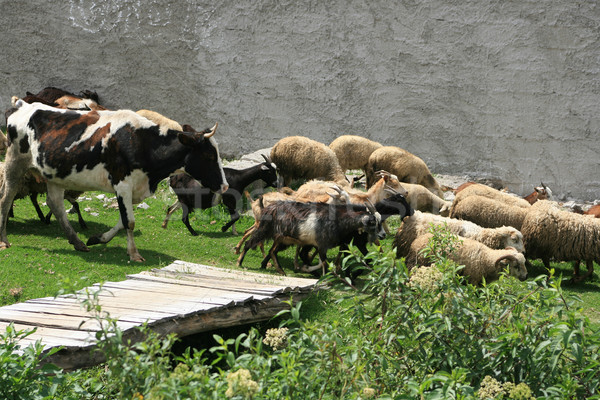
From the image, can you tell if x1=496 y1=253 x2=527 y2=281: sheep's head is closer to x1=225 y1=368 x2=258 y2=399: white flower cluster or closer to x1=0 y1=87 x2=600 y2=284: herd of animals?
x1=0 y1=87 x2=600 y2=284: herd of animals

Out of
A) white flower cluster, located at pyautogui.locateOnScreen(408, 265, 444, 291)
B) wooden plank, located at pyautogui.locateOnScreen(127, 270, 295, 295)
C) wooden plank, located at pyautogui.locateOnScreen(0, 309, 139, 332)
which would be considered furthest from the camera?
wooden plank, located at pyautogui.locateOnScreen(127, 270, 295, 295)

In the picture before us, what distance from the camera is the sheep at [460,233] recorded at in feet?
30.5

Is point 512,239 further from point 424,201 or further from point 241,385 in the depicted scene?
point 241,385

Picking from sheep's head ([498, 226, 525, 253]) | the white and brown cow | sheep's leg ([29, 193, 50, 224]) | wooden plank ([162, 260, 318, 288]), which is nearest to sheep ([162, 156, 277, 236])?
the white and brown cow

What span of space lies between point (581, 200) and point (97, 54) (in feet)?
42.4

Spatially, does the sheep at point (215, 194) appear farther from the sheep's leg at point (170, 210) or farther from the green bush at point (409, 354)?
the green bush at point (409, 354)

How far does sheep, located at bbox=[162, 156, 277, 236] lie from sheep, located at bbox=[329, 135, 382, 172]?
7.61 ft

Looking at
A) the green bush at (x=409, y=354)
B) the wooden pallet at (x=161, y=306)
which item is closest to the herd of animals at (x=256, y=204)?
the wooden pallet at (x=161, y=306)

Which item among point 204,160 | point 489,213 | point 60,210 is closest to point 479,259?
point 489,213

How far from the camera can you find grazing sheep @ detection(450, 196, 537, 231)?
10.7m

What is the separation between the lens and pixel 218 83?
18.0 meters

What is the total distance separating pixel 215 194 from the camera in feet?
37.6

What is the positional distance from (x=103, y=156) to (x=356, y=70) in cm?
934

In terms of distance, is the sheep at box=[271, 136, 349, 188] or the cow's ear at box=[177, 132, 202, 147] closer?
the cow's ear at box=[177, 132, 202, 147]
